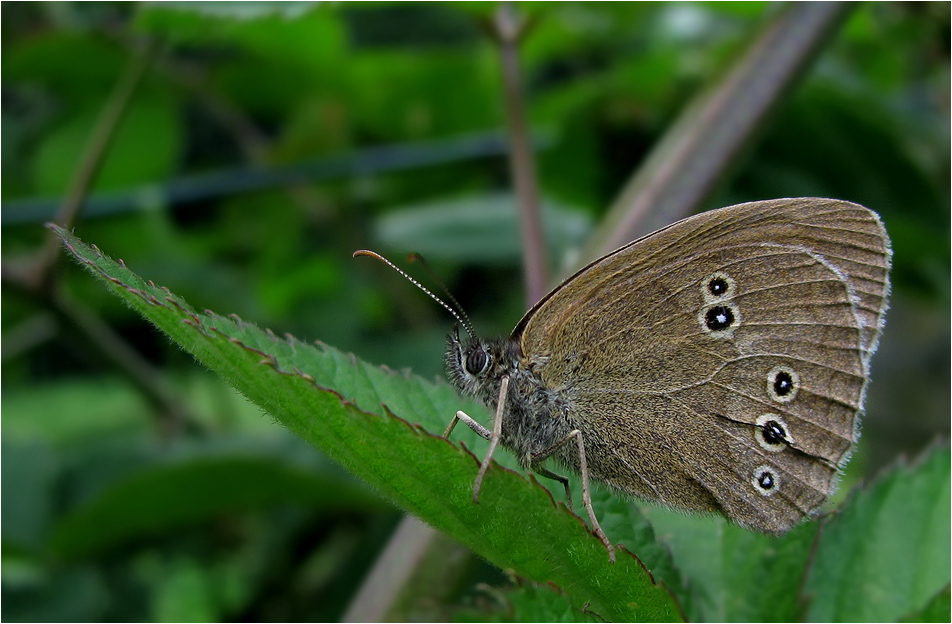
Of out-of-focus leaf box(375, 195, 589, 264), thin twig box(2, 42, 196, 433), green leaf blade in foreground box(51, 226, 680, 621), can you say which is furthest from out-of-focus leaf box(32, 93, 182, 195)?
green leaf blade in foreground box(51, 226, 680, 621)

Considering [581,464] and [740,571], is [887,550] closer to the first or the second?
[740,571]

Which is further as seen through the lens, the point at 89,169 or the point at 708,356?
the point at 89,169

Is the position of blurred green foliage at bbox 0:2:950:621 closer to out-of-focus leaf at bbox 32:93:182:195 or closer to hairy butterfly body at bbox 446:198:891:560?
out-of-focus leaf at bbox 32:93:182:195

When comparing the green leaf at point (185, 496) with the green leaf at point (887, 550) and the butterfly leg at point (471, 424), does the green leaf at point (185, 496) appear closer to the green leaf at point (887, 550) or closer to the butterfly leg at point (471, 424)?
the butterfly leg at point (471, 424)

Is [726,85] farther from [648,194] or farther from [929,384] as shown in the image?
[929,384]

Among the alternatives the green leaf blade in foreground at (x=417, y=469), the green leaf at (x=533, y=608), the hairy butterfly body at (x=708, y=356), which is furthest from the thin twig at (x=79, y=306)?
the green leaf at (x=533, y=608)

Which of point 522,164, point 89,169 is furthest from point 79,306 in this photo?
point 522,164
